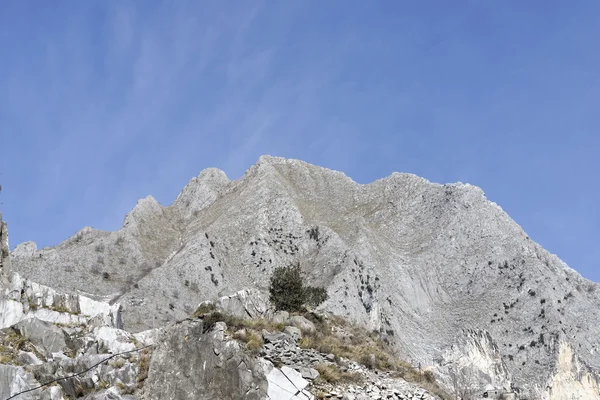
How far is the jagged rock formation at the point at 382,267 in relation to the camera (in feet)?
235

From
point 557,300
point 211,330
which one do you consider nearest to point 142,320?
point 211,330

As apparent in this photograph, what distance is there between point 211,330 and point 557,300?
66.1 m

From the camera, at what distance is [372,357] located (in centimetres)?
2470

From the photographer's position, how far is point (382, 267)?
286 feet

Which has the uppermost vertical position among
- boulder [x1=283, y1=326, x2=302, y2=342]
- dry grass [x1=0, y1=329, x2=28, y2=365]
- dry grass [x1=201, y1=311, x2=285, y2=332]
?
dry grass [x1=0, y1=329, x2=28, y2=365]

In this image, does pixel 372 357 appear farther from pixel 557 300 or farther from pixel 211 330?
pixel 557 300

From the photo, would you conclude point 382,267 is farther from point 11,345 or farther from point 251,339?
point 251,339

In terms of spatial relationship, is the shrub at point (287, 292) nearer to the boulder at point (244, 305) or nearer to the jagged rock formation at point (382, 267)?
the boulder at point (244, 305)

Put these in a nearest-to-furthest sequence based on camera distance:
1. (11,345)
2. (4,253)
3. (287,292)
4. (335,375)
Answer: (335,375)
(11,345)
(287,292)
(4,253)

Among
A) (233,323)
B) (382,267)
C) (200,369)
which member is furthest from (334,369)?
(382,267)

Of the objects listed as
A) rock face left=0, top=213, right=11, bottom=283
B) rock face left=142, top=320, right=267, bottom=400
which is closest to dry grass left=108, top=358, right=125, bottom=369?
rock face left=142, top=320, right=267, bottom=400

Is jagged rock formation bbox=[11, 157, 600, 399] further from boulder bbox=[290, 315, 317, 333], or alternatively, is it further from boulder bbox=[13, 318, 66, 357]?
boulder bbox=[290, 315, 317, 333]

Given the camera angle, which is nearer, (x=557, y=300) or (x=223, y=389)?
(x=223, y=389)

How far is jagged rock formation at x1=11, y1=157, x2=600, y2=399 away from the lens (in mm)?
71562
